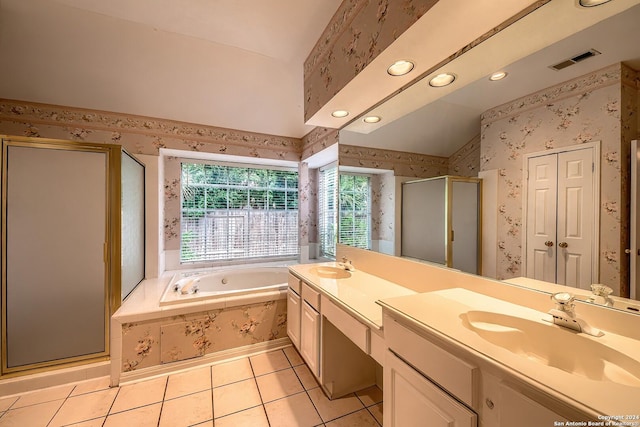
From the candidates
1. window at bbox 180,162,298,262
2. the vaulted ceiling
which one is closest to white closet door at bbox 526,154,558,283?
the vaulted ceiling

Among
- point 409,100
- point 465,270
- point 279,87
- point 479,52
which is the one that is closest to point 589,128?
point 479,52

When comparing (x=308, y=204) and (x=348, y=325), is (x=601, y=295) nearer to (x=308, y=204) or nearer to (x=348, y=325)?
(x=348, y=325)

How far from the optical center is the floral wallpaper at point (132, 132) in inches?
95.6

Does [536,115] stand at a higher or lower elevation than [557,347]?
higher

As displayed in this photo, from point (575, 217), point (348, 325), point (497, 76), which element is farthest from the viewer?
point (348, 325)

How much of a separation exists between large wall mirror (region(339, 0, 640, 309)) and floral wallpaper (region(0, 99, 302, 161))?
216 cm

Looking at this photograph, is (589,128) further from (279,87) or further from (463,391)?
(279,87)

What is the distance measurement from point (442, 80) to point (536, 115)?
0.55 meters

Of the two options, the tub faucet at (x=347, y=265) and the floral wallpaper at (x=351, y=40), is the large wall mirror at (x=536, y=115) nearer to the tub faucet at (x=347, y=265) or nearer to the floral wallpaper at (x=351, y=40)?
the floral wallpaper at (x=351, y=40)

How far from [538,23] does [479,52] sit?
0.23 metres

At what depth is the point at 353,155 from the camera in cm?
224

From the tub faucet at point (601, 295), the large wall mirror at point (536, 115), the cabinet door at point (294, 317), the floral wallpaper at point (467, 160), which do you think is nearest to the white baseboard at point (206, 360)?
the cabinet door at point (294, 317)

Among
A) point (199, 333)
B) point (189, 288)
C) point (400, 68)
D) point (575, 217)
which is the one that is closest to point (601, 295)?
point (575, 217)

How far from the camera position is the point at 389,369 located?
104 centimetres
